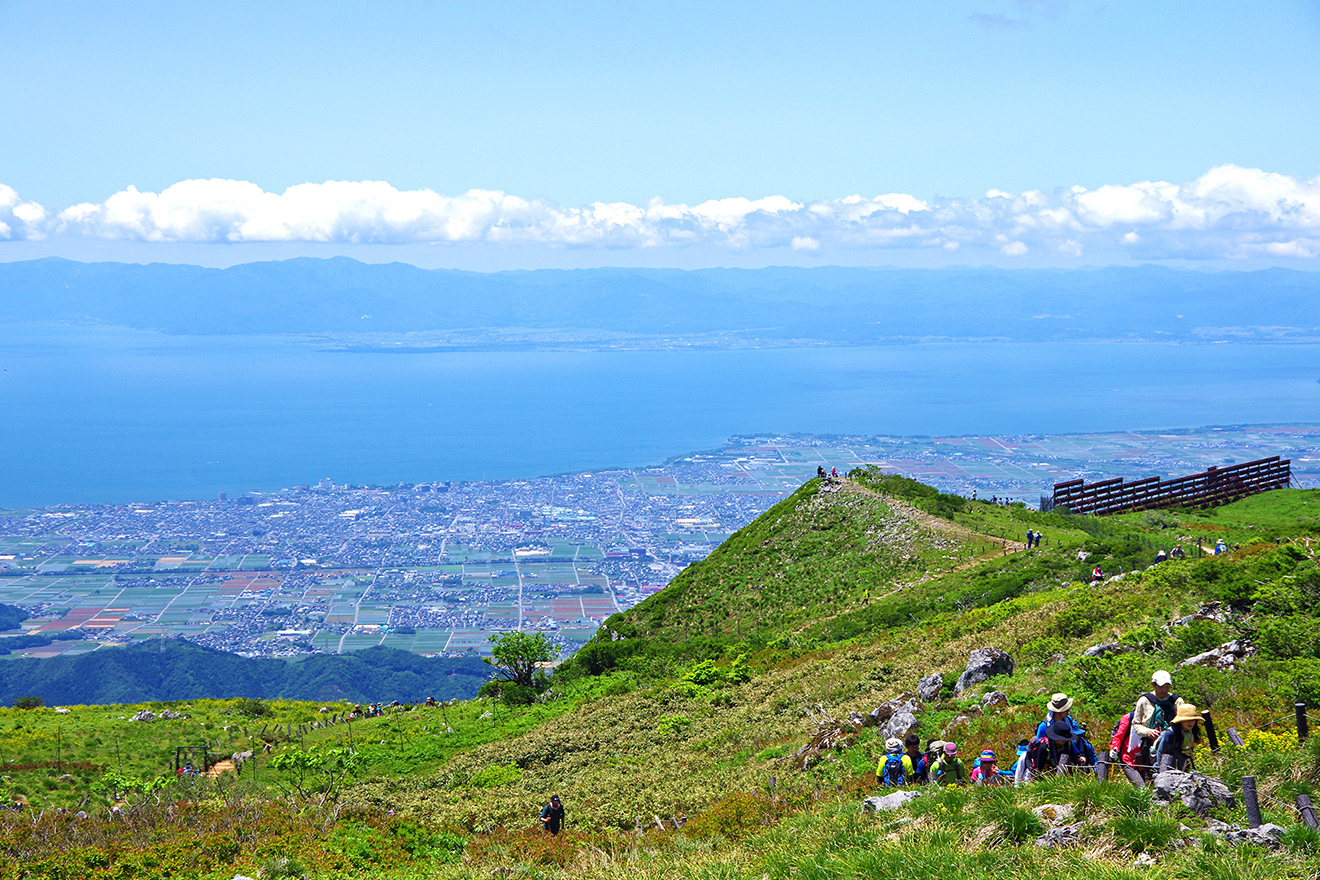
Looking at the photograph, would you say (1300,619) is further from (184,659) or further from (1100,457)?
(1100,457)

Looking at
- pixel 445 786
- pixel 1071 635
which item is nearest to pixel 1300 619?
pixel 1071 635

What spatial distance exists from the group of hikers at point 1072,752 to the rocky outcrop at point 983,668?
3986 millimetres

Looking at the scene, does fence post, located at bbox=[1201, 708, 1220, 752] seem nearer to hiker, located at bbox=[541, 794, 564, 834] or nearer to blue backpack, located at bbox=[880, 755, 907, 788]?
blue backpack, located at bbox=[880, 755, 907, 788]

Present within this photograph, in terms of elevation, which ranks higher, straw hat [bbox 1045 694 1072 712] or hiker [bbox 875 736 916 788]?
straw hat [bbox 1045 694 1072 712]

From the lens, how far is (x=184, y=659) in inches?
3378

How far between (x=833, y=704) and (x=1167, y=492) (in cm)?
3203

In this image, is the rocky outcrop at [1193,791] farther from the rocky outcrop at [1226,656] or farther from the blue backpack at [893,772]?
the rocky outcrop at [1226,656]

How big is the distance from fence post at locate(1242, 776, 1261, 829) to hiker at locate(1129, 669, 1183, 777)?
135 centimetres

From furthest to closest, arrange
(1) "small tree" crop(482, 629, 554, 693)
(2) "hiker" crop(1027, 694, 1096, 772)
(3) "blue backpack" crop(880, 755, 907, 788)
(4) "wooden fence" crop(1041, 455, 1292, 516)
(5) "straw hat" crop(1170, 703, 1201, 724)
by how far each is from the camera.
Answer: (4) "wooden fence" crop(1041, 455, 1292, 516) < (1) "small tree" crop(482, 629, 554, 693) < (3) "blue backpack" crop(880, 755, 907, 788) < (2) "hiker" crop(1027, 694, 1096, 772) < (5) "straw hat" crop(1170, 703, 1201, 724)

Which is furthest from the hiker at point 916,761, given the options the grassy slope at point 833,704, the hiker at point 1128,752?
the hiker at point 1128,752

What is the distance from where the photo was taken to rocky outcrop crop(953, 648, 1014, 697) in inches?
640

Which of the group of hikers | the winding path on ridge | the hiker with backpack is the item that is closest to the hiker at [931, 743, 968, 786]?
the group of hikers

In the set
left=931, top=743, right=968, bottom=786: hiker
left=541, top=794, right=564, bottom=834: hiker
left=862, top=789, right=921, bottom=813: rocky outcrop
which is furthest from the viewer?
left=541, top=794, right=564, bottom=834: hiker

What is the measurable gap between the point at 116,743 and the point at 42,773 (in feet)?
10.3
